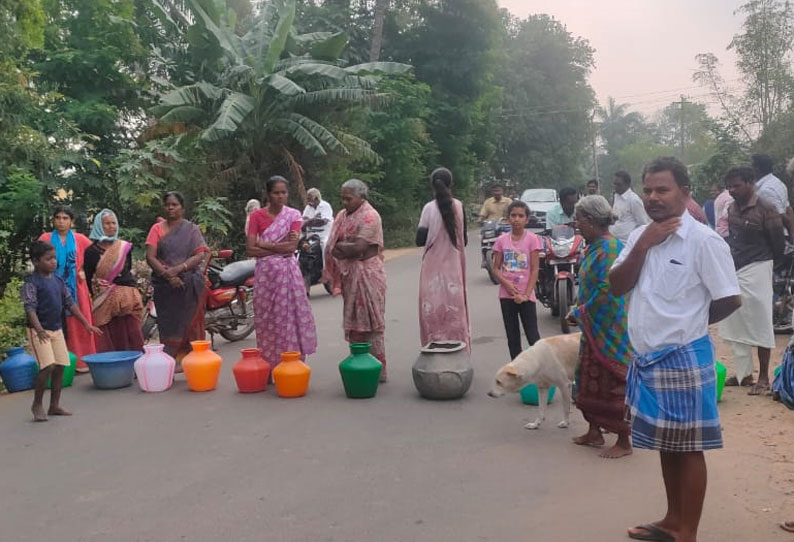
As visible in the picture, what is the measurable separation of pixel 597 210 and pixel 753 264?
2.38 m

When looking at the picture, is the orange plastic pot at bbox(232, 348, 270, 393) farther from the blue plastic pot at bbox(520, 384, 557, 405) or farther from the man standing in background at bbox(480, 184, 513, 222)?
the man standing in background at bbox(480, 184, 513, 222)

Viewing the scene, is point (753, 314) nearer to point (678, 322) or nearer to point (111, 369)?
point (678, 322)

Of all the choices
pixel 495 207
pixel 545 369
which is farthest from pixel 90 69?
pixel 545 369

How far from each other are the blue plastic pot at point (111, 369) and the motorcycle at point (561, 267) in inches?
202

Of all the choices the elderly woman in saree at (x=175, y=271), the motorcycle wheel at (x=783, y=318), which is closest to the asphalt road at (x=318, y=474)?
the elderly woman in saree at (x=175, y=271)

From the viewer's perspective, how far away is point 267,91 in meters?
17.8

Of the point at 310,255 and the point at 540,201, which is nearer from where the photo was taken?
the point at 310,255

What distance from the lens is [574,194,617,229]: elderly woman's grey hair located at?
4.80m

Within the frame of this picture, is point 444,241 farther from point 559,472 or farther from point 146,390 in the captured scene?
point 146,390

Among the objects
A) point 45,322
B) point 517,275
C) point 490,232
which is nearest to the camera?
point 45,322

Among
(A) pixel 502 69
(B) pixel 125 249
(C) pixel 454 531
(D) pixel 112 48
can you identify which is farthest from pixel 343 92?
(A) pixel 502 69

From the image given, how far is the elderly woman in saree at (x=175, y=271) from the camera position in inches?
285

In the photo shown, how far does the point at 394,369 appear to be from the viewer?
7648mm

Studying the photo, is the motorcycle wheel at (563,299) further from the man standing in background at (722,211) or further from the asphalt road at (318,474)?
the asphalt road at (318,474)
